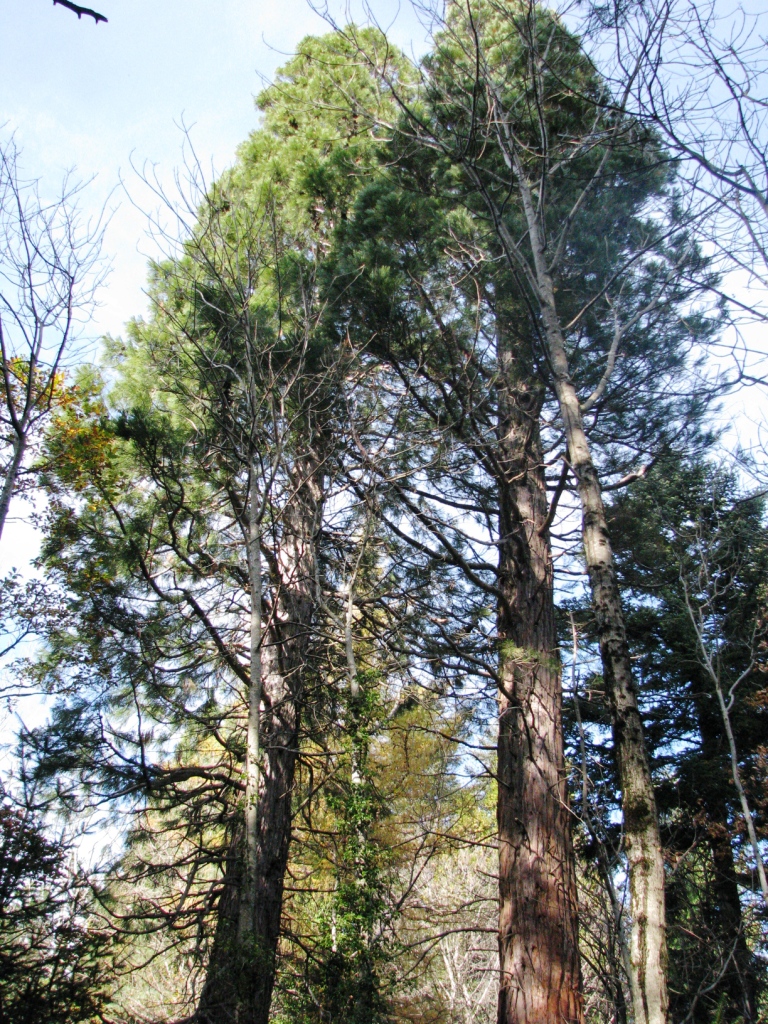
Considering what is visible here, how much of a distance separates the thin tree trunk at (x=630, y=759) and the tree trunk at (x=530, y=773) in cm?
150

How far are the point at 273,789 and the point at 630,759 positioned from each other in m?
3.28

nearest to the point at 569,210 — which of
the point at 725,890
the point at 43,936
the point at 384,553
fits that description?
the point at 384,553

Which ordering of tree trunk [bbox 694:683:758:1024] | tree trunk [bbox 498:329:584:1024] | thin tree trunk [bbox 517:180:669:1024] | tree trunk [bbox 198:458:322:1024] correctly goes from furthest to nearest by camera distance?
tree trunk [bbox 694:683:758:1024] → tree trunk [bbox 498:329:584:1024] → tree trunk [bbox 198:458:322:1024] → thin tree trunk [bbox 517:180:669:1024]

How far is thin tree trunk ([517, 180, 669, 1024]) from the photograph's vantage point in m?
2.49

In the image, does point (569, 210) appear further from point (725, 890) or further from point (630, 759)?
point (725, 890)

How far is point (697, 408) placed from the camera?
6.36m

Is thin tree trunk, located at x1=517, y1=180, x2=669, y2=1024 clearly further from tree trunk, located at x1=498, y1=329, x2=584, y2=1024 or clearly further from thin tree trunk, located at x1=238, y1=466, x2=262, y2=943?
thin tree trunk, located at x1=238, y1=466, x2=262, y2=943

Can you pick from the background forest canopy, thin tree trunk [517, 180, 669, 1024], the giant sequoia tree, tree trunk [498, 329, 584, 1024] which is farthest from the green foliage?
the giant sequoia tree

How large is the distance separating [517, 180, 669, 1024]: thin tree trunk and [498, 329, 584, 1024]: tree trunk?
150 centimetres

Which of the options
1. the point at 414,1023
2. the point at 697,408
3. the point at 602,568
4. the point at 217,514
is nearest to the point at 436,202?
the point at 697,408

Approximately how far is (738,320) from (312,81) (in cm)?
738

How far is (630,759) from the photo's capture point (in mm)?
2945

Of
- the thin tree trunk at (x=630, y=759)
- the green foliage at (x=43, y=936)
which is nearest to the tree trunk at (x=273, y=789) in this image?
the green foliage at (x=43, y=936)

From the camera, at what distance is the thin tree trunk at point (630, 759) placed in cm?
249
